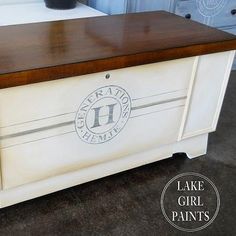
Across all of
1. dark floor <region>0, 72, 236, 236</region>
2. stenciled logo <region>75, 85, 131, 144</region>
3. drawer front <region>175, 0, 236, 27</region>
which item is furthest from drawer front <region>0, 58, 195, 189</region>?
drawer front <region>175, 0, 236, 27</region>

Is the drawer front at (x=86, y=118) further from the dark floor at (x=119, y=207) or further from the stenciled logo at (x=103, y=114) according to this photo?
the dark floor at (x=119, y=207)

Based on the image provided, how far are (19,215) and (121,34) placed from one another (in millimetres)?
772

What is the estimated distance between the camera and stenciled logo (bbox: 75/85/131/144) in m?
1.24

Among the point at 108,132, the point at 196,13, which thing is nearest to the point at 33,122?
the point at 108,132

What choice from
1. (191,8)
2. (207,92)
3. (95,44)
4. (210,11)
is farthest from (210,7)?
(95,44)

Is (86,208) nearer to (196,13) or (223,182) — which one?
(223,182)

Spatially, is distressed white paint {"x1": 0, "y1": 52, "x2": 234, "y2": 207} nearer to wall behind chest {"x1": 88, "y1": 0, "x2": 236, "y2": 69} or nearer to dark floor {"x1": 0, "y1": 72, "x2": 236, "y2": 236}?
dark floor {"x1": 0, "y1": 72, "x2": 236, "y2": 236}

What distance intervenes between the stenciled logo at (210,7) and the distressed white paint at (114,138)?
922 millimetres

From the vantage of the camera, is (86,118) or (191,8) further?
(191,8)

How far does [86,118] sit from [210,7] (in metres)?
1.48

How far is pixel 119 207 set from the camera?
138 cm

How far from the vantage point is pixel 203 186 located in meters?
1.53

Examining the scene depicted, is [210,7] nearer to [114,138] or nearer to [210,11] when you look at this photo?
[210,11]

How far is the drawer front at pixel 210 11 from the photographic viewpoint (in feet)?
7.36
